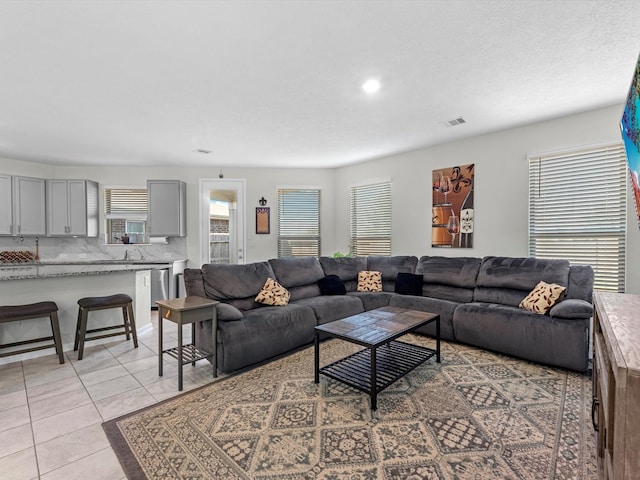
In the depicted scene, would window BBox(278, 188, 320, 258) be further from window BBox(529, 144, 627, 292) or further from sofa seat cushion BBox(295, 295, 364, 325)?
window BBox(529, 144, 627, 292)

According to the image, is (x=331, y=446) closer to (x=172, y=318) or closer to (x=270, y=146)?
(x=172, y=318)

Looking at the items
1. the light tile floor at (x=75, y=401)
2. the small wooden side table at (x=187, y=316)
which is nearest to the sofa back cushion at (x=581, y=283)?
the small wooden side table at (x=187, y=316)

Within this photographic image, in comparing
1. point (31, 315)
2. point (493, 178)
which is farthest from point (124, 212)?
point (493, 178)

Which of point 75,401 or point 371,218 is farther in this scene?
point 371,218

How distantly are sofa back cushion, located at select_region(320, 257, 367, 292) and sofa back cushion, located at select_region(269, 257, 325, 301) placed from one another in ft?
0.67

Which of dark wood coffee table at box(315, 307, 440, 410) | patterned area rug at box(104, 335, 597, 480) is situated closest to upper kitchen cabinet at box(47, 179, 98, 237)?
patterned area rug at box(104, 335, 597, 480)

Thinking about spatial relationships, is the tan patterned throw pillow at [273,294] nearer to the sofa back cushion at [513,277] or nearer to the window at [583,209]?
the sofa back cushion at [513,277]

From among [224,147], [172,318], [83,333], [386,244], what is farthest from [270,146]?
[83,333]

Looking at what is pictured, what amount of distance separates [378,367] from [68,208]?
563 centimetres

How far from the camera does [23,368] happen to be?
2.98 metres

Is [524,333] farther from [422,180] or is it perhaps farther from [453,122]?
[422,180]

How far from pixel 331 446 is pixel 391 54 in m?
2.56

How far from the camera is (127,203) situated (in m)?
5.78

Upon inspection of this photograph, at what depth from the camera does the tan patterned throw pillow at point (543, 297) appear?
3072 mm
